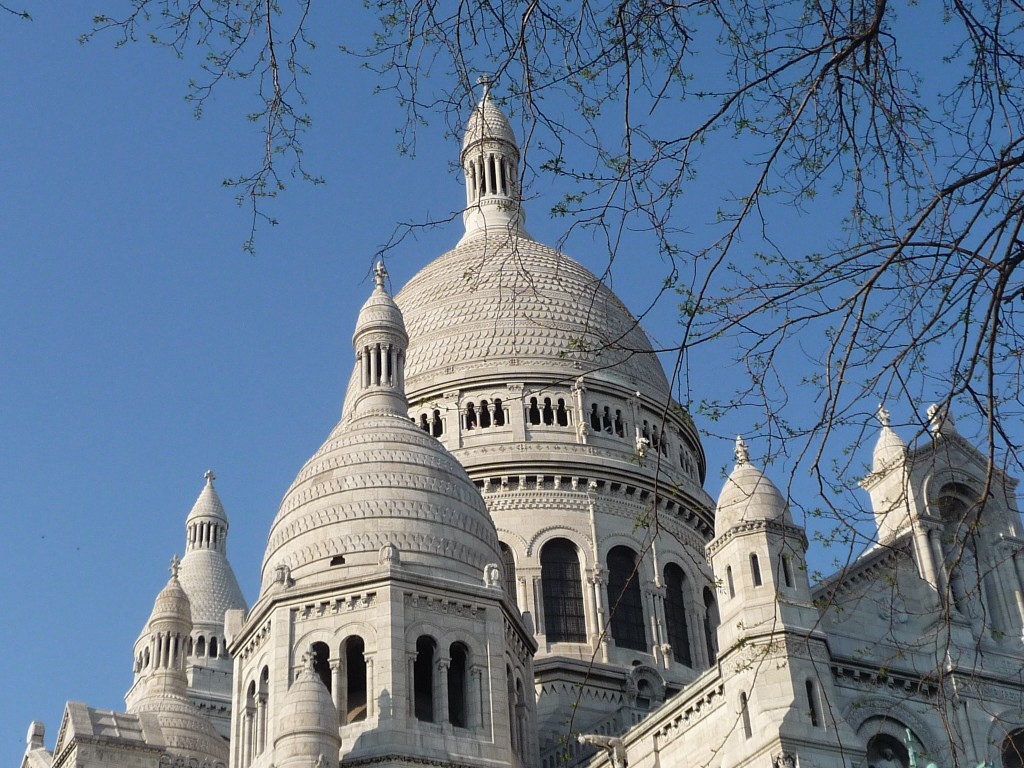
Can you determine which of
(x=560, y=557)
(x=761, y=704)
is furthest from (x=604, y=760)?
(x=560, y=557)

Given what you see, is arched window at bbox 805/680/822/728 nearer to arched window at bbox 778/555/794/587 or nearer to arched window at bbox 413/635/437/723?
arched window at bbox 778/555/794/587

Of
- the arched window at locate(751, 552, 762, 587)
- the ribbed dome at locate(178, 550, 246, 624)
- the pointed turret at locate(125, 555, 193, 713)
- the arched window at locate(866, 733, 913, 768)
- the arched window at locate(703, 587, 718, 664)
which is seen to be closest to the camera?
the arched window at locate(866, 733, 913, 768)

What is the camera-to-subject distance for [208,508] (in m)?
63.6

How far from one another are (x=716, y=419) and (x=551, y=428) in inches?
1385

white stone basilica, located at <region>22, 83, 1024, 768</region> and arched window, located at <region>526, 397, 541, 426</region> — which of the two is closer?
white stone basilica, located at <region>22, 83, 1024, 768</region>

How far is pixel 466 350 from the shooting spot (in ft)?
161

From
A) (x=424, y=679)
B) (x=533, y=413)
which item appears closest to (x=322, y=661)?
(x=424, y=679)

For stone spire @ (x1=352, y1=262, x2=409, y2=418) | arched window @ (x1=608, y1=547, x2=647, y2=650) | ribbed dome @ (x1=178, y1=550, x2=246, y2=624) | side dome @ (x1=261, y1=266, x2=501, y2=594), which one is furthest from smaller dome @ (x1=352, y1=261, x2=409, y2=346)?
ribbed dome @ (x1=178, y1=550, x2=246, y2=624)

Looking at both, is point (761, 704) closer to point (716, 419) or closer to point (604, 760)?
point (604, 760)

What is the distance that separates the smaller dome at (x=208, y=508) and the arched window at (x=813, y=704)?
39929 millimetres

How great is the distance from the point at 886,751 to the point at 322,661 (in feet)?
39.2

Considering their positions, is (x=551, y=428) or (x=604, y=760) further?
(x=551, y=428)

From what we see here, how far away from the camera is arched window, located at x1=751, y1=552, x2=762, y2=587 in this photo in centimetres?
2898

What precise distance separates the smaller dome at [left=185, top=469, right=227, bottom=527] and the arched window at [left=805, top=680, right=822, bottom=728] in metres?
39.9
